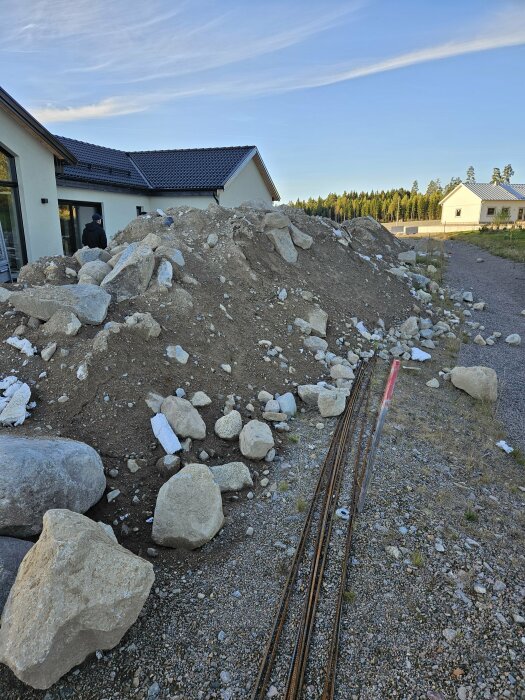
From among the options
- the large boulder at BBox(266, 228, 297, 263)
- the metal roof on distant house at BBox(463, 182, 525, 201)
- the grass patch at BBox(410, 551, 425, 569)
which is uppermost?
the metal roof on distant house at BBox(463, 182, 525, 201)

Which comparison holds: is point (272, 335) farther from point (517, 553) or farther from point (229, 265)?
point (517, 553)

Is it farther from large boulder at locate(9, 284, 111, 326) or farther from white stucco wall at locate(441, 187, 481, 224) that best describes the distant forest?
large boulder at locate(9, 284, 111, 326)

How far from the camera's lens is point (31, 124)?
11.6 meters

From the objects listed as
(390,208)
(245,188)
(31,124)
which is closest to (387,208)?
(390,208)


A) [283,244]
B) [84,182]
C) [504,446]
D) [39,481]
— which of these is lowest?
[504,446]

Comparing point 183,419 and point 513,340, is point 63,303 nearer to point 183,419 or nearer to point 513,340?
point 183,419

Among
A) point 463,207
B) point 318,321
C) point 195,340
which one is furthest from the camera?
point 463,207

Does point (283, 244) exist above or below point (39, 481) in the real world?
above

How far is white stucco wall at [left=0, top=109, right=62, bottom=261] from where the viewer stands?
11648 millimetres

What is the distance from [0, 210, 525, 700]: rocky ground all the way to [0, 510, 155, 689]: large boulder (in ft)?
0.84

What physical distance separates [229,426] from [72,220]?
12.4m

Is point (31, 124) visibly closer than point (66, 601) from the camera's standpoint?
No

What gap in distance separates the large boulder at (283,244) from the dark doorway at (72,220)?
7458 millimetres

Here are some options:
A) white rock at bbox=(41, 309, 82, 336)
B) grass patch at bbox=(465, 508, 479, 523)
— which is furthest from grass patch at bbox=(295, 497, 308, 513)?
white rock at bbox=(41, 309, 82, 336)
